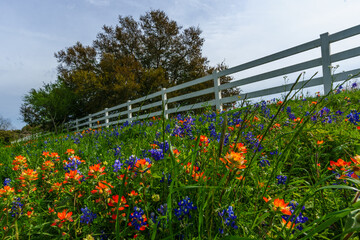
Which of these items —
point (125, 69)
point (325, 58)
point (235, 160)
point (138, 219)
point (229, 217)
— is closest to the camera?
point (235, 160)

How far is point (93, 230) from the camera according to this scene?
1.23m

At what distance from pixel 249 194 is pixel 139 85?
1874 cm

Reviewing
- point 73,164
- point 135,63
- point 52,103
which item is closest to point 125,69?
point 135,63

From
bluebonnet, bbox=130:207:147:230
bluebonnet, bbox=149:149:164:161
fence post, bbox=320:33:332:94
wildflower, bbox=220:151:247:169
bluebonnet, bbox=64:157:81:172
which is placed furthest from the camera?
fence post, bbox=320:33:332:94

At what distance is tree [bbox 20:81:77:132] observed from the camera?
24.2 m

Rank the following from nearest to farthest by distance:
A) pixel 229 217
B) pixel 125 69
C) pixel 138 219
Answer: pixel 229 217, pixel 138 219, pixel 125 69

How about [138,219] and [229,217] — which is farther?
[138,219]

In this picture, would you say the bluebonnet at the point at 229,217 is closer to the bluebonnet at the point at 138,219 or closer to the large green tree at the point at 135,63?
the bluebonnet at the point at 138,219

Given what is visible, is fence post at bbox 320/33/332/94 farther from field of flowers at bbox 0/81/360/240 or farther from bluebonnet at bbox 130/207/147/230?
bluebonnet at bbox 130/207/147/230

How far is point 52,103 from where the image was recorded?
24.2m

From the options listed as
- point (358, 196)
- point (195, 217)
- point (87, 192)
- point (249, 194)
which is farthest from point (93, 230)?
point (358, 196)

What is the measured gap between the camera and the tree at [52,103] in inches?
952

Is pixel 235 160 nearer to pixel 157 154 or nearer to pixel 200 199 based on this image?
pixel 200 199

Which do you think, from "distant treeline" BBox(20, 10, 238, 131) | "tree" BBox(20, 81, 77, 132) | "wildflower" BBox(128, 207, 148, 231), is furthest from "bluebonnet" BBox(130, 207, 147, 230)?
"tree" BBox(20, 81, 77, 132)
